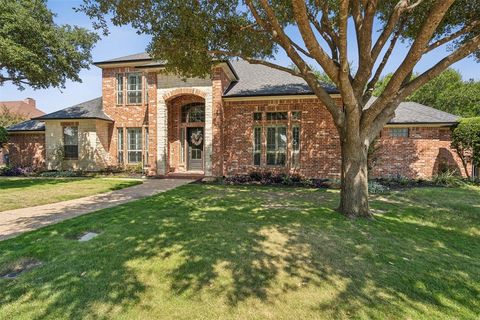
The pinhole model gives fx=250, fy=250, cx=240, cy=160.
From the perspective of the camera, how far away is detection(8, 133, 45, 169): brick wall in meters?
17.5

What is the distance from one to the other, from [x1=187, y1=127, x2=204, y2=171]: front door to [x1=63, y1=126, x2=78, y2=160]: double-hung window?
716 cm

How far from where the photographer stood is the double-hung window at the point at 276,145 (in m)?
13.0

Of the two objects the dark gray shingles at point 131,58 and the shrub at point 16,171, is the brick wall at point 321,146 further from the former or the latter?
the shrub at point 16,171

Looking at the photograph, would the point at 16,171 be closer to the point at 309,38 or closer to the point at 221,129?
the point at 221,129

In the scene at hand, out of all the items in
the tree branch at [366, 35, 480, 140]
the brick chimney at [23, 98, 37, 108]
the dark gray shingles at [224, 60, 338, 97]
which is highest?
the brick chimney at [23, 98, 37, 108]

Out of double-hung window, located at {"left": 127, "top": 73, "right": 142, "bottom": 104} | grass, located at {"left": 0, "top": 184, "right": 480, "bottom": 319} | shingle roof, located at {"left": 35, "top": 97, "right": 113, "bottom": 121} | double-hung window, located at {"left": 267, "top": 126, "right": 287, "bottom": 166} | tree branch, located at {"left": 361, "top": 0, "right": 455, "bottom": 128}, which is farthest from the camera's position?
double-hung window, located at {"left": 127, "top": 73, "right": 142, "bottom": 104}

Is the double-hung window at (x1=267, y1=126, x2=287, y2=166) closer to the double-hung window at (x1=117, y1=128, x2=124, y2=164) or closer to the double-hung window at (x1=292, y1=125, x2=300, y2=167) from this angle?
the double-hung window at (x1=292, y1=125, x2=300, y2=167)

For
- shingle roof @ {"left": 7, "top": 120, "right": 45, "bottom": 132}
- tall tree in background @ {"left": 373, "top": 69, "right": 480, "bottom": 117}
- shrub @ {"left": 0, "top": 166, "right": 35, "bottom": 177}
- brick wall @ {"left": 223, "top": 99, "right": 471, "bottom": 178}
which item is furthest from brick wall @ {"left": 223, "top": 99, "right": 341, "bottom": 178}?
tall tree in background @ {"left": 373, "top": 69, "right": 480, "bottom": 117}

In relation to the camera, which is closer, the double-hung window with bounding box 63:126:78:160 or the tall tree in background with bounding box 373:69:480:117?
the double-hung window with bounding box 63:126:78:160

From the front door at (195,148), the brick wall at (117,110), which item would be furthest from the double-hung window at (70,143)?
the front door at (195,148)

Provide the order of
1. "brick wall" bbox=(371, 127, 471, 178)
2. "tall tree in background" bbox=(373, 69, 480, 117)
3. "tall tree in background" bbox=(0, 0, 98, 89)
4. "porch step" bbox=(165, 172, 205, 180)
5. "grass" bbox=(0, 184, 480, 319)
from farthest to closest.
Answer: "tall tree in background" bbox=(373, 69, 480, 117)
"brick wall" bbox=(371, 127, 471, 178)
"porch step" bbox=(165, 172, 205, 180)
"tall tree in background" bbox=(0, 0, 98, 89)
"grass" bbox=(0, 184, 480, 319)

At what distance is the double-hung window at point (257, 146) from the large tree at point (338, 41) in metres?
5.19

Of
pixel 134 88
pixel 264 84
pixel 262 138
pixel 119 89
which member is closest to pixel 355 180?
pixel 262 138

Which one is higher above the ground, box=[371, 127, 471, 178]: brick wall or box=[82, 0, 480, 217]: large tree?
box=[82, 0, 480, 217]: large tree
